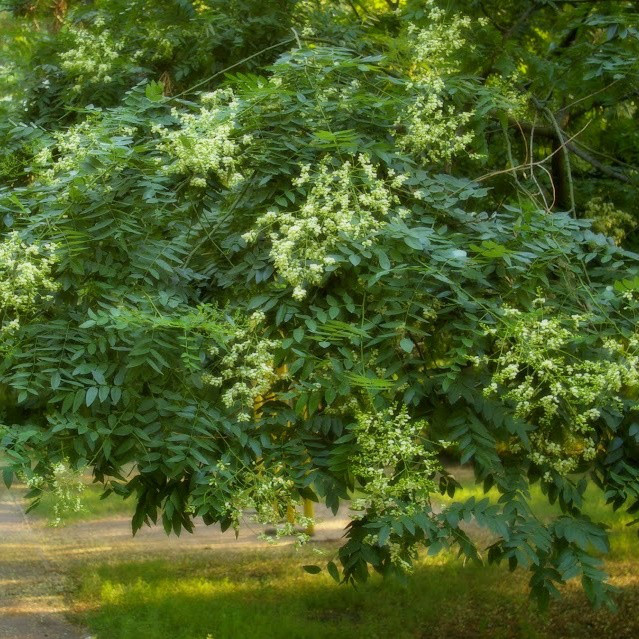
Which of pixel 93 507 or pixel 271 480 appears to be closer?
pixel 271 480

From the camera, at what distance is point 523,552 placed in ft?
11.8

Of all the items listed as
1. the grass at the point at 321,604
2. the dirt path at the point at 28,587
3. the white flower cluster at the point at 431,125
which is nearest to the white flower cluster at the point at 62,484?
the white flower cluster at the point at 431,125

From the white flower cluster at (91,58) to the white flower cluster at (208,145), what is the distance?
1447 mm

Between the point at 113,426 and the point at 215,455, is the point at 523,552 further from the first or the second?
the point at 113,426

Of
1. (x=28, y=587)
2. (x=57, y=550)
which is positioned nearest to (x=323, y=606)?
(x=28, y=587)

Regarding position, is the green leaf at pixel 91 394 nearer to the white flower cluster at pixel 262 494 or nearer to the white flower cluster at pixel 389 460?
the white flower cluster at pixel 262 494

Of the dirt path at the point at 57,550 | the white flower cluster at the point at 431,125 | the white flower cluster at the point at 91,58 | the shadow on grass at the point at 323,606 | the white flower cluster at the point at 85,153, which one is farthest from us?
the dirt path at the point at 57,550

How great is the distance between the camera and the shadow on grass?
Result: 689cm

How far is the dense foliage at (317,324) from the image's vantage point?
3496 mm

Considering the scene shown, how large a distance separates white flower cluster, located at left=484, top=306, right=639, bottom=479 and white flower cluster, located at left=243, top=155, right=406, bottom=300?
0.66 metres

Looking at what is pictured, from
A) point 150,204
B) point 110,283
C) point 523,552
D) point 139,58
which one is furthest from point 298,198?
point 139,58

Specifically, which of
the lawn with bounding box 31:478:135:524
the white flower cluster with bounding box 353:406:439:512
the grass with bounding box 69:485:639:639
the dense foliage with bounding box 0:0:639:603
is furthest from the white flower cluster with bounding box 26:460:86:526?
the lawn with bounding box 31:478:135:524

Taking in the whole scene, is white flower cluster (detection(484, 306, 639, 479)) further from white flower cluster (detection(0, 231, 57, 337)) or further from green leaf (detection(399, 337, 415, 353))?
white flower cluster (detection(0, 231, 57, 337))

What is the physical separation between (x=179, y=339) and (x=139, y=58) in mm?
2725
